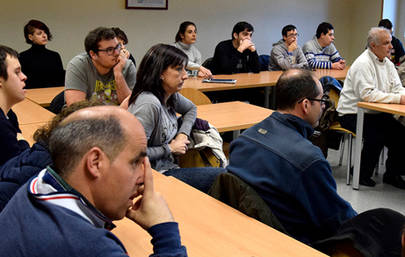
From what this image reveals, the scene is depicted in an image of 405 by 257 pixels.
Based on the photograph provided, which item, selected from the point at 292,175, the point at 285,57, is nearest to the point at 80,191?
the point at 292,175

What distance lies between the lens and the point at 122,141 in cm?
93

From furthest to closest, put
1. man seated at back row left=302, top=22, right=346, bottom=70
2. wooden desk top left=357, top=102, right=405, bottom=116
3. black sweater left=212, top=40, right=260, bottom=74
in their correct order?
man seated at back row left=302, top=22, right=346, bottom=70 → black sweater left=212, top=40, right=260, bottom=74 → wooden desk top left=357, top=102, right=405, bottom=116

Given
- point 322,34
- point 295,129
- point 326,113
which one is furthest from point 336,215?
point 322,34

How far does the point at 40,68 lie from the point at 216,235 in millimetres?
3968

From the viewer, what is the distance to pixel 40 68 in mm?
4801

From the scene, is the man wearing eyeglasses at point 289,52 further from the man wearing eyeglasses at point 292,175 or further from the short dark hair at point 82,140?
the short dark hair at point 82,140

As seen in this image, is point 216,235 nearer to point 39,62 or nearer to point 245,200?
point 245,200

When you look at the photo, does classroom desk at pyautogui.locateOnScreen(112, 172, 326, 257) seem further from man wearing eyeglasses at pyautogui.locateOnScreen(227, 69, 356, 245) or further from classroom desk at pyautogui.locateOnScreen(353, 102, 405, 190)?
classroom desk at pyautogui.locateOnScreen(353, 102, 405, 190)

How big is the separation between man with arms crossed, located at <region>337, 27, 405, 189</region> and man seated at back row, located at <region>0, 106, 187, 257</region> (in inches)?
120

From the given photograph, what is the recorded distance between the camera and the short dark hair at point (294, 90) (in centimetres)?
192

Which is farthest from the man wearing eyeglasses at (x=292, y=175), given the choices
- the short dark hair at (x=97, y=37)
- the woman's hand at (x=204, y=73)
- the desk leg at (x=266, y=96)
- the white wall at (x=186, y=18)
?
the white wall at (x=186, y=18)

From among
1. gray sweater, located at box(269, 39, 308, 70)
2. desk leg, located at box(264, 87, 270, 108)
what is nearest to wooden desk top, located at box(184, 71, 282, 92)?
desk leg, located at box(264, 87, 270, 108)

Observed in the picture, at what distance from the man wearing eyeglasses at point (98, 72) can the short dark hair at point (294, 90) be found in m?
1.43

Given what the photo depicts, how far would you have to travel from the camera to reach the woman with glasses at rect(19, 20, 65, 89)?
4.74 meters
